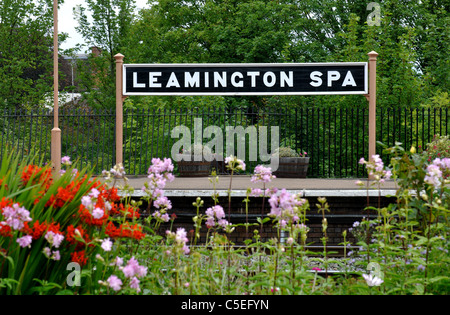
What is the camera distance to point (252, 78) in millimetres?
10852

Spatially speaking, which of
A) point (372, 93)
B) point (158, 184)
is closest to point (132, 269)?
point (158, 184)

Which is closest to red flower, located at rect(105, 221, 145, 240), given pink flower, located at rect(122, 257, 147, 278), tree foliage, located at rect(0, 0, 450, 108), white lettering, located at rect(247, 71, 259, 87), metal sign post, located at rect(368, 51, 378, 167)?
pink flower, located at rect(122, 257, 147, 278)

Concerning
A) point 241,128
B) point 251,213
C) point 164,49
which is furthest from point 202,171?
point 164,49

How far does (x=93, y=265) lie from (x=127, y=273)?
1187mm

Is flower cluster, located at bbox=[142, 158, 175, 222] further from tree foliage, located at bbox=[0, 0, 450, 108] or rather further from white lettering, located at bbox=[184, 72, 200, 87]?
tree foliage, located at bbox=[0, 0, 450, 108]

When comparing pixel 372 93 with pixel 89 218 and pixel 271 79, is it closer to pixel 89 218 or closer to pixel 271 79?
pixel 271 79

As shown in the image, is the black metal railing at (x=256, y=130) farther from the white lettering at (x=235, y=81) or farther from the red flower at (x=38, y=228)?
the red flower at (x=38, y=228)

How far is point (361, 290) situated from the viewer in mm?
3617

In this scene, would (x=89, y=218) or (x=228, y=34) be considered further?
(x=228, y=34)

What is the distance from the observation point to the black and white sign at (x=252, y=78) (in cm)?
1080

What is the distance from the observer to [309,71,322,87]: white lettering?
10.8 m

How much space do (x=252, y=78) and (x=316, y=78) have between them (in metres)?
1.30

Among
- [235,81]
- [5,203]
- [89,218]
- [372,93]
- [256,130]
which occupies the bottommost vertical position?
[89,218]
